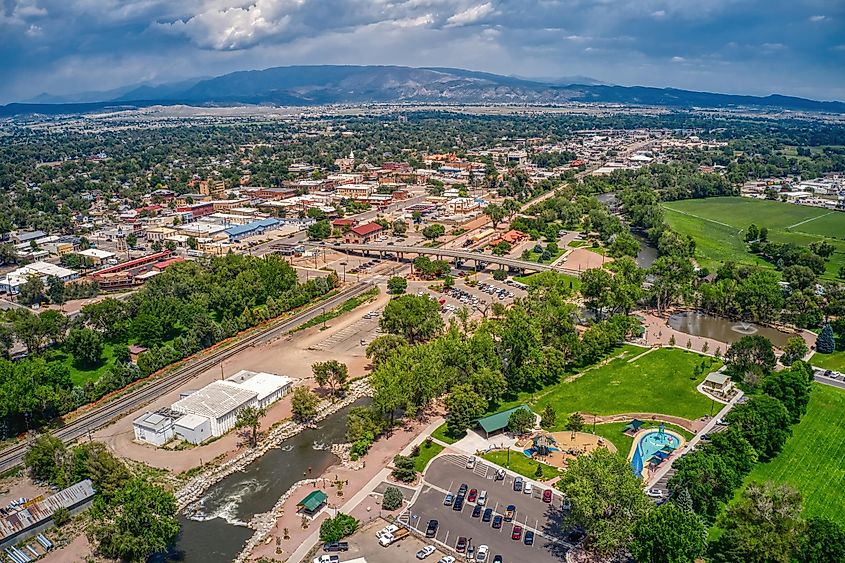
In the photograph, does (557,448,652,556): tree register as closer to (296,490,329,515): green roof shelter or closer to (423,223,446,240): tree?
(296,490,329,515): green roof shelter

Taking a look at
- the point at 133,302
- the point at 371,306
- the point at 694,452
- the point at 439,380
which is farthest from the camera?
the point at 371,306

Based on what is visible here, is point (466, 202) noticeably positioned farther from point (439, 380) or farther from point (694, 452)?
point (694, 452)

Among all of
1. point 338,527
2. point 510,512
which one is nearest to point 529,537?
point 510,512

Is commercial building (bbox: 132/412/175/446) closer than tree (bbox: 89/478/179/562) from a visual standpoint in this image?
No

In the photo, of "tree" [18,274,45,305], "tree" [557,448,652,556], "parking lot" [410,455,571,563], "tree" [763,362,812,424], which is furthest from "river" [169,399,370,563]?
"tree" [18,274,45,305]

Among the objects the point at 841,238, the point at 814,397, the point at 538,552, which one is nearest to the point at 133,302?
the point at 538,552
